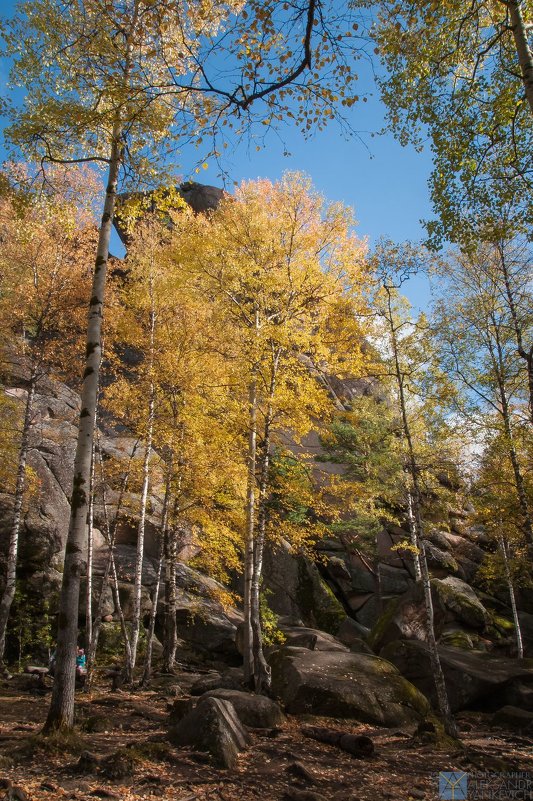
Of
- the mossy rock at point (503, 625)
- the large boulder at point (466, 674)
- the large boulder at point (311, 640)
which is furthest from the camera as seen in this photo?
the mossy rock at point (503, 625)

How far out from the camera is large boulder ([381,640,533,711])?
1154 cm

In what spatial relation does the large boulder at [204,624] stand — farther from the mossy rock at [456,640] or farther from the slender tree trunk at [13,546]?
the mossy rock at [456,640]

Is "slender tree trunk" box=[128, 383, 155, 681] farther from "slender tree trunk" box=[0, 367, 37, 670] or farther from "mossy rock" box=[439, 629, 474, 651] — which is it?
"mossy rock" box=[439, 629, 474, 651]

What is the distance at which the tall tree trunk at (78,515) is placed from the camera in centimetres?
598

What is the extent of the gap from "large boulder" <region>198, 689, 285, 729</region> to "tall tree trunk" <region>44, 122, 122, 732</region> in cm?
282

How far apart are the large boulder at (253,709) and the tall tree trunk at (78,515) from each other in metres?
2.82

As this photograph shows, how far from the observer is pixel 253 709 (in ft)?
26.7

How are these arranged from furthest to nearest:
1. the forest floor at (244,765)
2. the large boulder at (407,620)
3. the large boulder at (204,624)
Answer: the large boulder at (204,624)
the large boulder at (407,620)
the forest floor at (244,765)

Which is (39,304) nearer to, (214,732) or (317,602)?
(214,732)

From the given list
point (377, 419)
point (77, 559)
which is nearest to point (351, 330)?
point (77, 559)

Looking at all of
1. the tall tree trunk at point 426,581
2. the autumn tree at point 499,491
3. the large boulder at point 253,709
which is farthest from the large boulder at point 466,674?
the large boulder at point 253,709

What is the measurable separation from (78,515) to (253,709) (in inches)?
189

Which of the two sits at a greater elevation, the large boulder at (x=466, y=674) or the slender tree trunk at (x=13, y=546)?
the slender tree trunk at (x=13, y=546)

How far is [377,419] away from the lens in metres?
21.6
